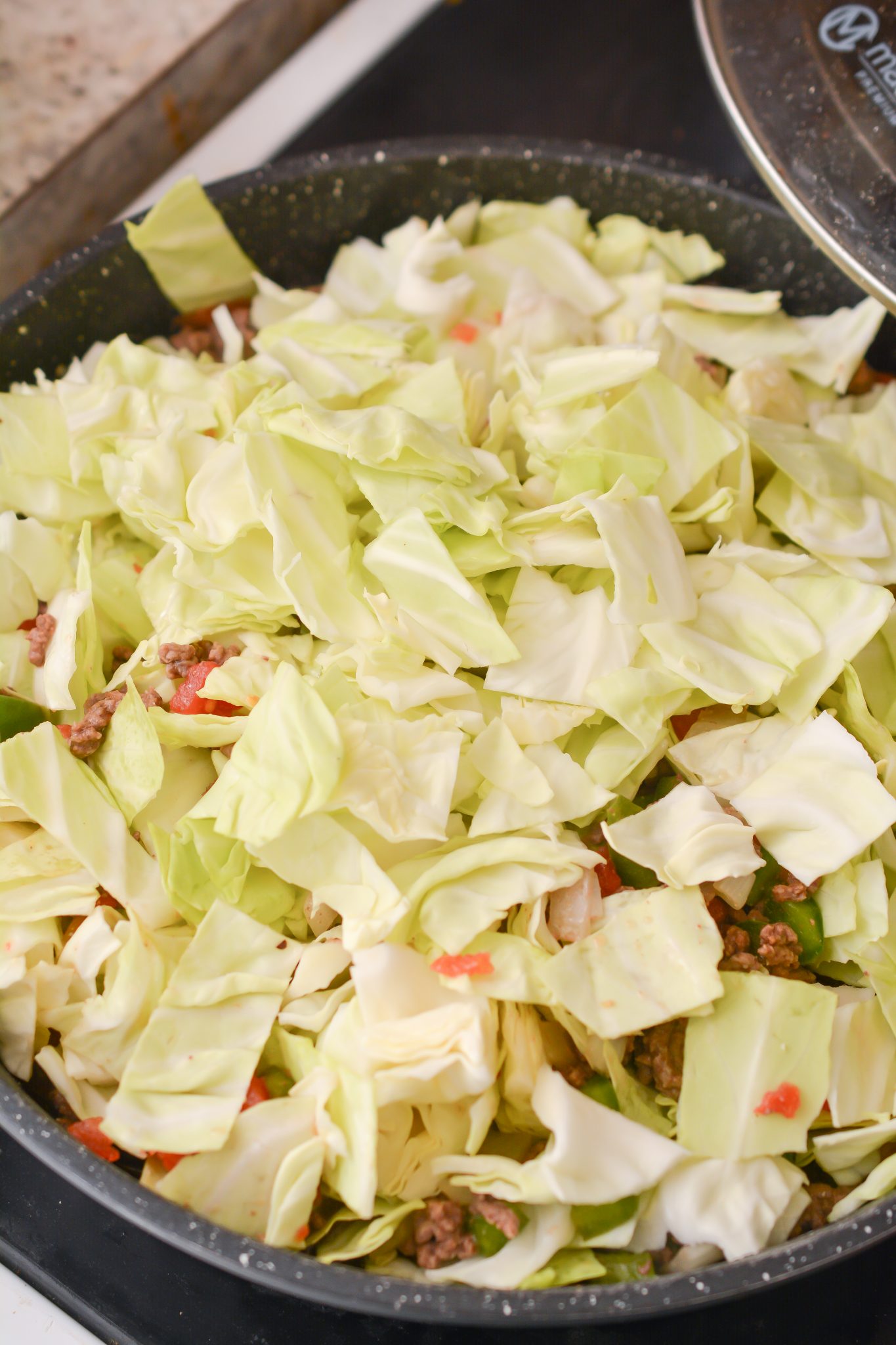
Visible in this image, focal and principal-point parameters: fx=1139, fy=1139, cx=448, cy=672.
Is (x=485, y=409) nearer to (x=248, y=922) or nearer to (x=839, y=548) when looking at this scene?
(x=839, y=548)

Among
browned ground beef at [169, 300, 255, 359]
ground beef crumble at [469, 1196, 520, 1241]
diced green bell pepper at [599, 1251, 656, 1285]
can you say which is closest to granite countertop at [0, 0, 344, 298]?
browned ground beef at [169, 300, 255, 359]

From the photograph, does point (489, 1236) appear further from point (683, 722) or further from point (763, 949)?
point (683, 722)

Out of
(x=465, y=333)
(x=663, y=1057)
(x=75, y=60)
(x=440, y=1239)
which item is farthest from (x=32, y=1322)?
(x=75, y=60)

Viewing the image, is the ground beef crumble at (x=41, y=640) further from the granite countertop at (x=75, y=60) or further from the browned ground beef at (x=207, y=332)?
the granite countertop at (x=75, y=60)

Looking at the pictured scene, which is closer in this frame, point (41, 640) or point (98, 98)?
point (41, 640)

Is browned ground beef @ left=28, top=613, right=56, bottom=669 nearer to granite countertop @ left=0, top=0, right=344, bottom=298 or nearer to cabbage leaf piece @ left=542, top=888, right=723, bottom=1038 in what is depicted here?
cabbage leaf piece @ left=542, top=888, right=723, bottom=1038

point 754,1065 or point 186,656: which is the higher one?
point 186,656
